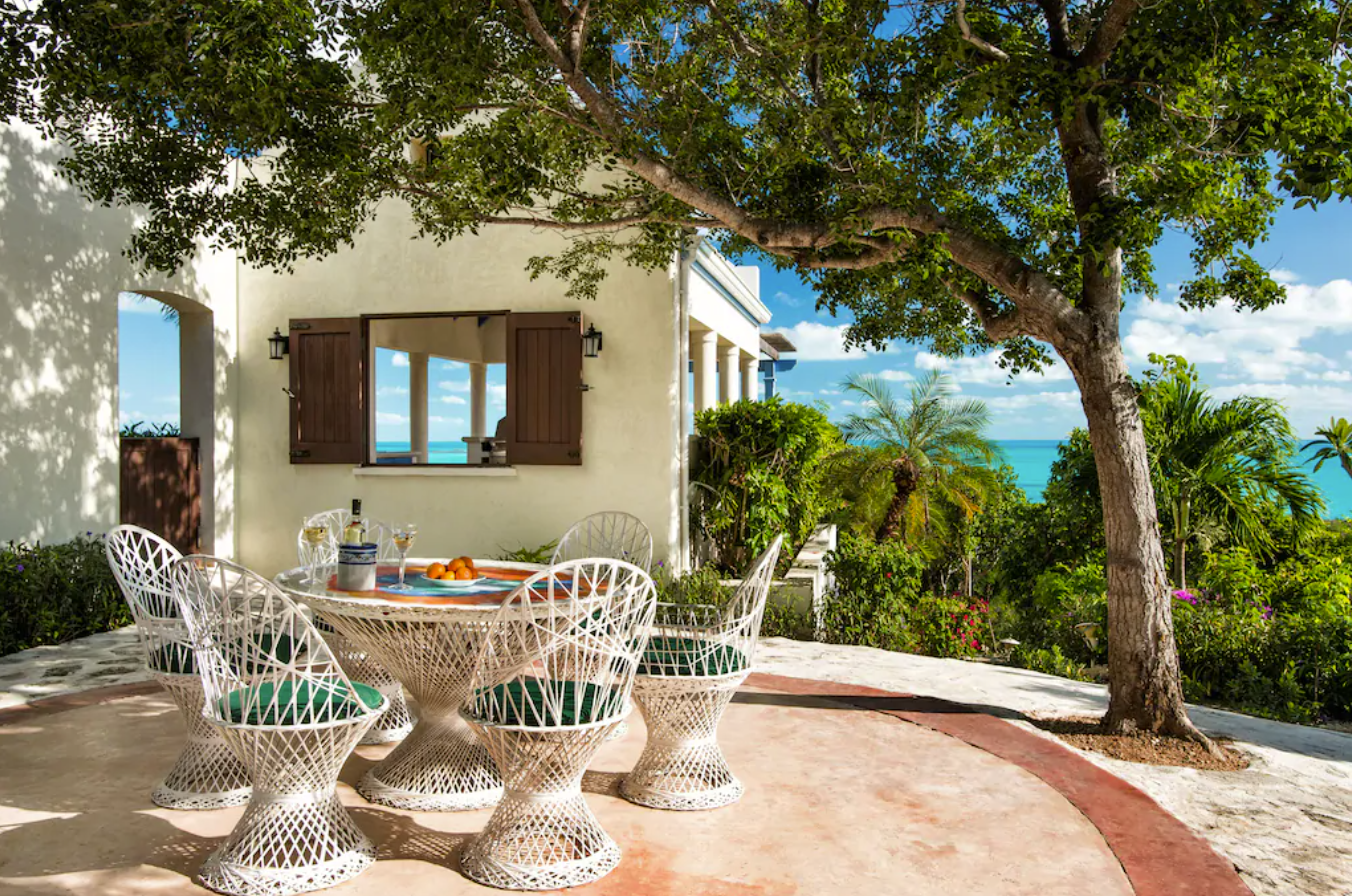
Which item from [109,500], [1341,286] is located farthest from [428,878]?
[1341,286]

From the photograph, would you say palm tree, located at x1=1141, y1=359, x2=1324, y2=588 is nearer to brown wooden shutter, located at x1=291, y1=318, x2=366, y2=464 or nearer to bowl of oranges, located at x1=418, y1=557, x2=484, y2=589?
bowl of oranges, located at x1=418, y1=557, x2=484, y2=589

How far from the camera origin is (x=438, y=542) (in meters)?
8.62

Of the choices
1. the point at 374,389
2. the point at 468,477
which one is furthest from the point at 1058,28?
the point at 374,389

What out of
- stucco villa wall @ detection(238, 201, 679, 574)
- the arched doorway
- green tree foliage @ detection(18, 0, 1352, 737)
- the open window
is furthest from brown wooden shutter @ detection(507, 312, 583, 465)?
the arched doorway

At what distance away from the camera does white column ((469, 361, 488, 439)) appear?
1502 centimetres

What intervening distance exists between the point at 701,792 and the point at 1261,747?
10.2ft

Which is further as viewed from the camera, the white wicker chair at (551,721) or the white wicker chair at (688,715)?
the white wicker chair at (688,715)

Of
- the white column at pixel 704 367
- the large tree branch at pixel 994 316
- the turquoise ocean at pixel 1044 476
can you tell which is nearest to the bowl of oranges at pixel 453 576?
the large tree branch at pixel 994 316

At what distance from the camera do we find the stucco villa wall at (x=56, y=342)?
7117 mm

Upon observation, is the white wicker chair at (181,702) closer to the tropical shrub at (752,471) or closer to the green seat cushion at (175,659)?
the green seat cushion at (175,659)

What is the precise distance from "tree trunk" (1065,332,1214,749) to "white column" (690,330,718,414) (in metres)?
6.14

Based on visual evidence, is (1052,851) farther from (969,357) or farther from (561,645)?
(969,357)

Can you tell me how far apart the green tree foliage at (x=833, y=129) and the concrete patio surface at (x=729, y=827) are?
57.9 inches

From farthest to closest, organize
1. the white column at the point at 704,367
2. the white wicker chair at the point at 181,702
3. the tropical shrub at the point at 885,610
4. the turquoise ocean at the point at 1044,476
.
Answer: the turquoise ocean at the point at 1044,476 < the white column at the point at 704,367 < the tropical shrub at the point at 885,610 < the white wicker chair at the point at 181,702
